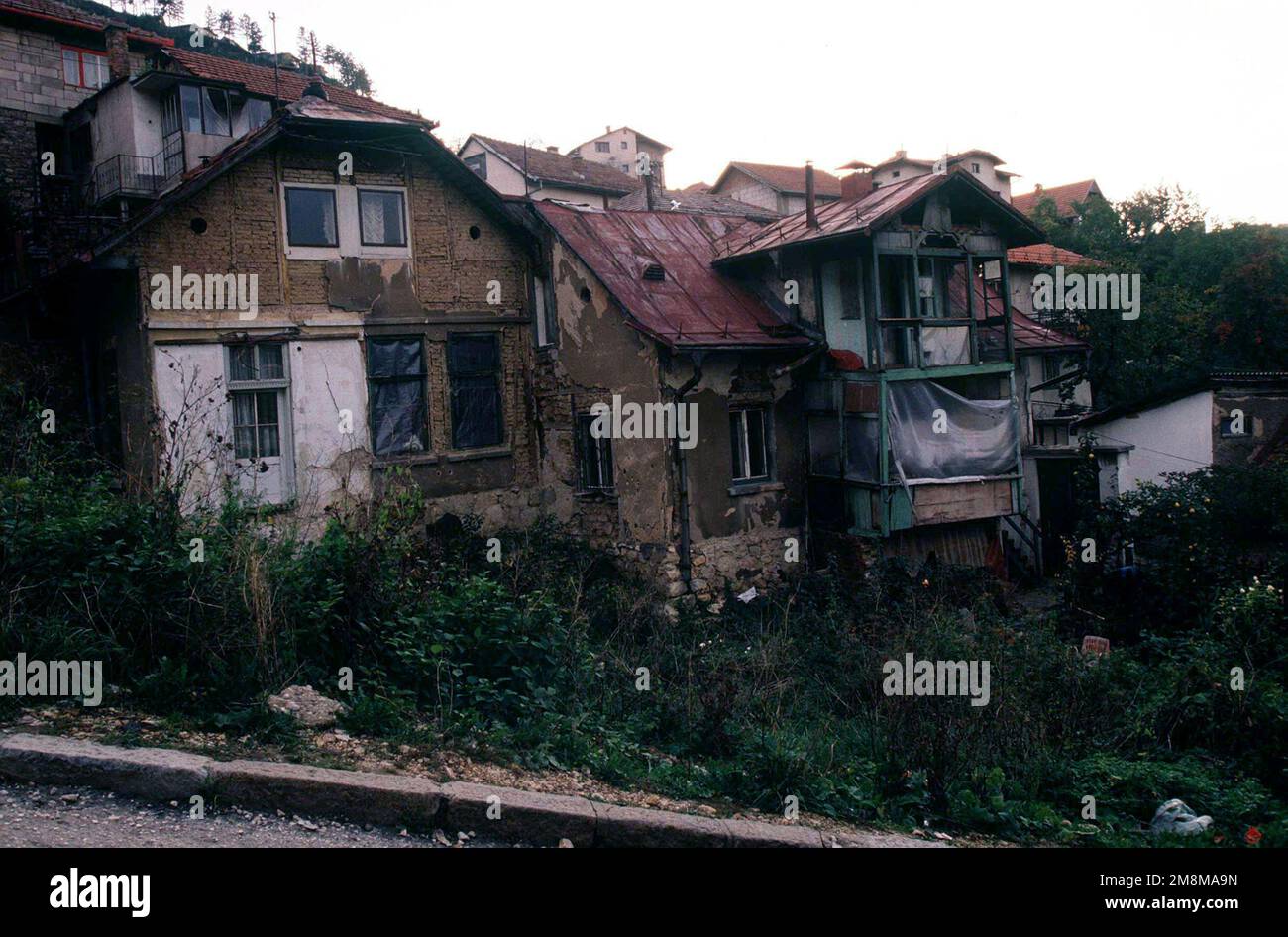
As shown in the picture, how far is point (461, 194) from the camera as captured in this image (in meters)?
14.6

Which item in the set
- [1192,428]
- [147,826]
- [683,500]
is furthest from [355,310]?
[1192,428]

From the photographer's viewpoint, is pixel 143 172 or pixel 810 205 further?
pixel 143 172

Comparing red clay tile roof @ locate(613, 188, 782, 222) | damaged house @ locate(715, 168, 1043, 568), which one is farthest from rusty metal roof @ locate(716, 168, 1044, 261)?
red clay tile roof @ locate(613, 188, 782, 222)

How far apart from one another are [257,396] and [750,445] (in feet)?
23.8

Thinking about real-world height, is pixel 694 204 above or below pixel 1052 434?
above

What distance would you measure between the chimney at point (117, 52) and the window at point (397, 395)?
47.0ft

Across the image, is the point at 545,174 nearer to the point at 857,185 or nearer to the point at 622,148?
the point at 622,148

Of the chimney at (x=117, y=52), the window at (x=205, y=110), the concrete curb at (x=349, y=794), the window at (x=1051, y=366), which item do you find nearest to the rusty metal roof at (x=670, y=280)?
the concrete curb at (x=349, y=794)

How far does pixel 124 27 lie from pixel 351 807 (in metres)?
26.0

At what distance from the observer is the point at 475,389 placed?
14.8 metres

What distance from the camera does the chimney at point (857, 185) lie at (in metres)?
15.9

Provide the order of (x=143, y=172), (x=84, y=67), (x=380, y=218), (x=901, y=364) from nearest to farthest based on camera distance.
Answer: (x=380, y=218), (x=901, y=364), (x=143, y=172), (x=84, y=67)

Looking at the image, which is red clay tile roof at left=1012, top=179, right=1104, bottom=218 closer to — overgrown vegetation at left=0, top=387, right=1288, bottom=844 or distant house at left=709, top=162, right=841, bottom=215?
distant house at left=709, top=162, right=841, bottom=215

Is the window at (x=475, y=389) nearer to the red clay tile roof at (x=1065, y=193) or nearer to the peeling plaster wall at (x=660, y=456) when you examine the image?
the peeling plaster wall at (x=660, y=456)
